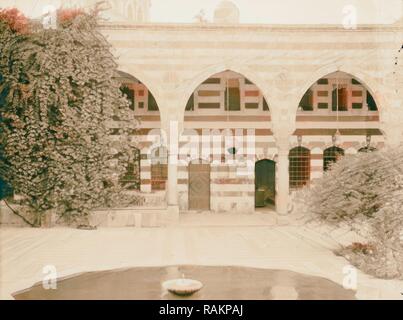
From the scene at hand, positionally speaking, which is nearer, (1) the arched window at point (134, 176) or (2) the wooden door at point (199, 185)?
(1) the arched window at point (134, 176)

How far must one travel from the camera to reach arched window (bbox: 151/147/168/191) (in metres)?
19.9

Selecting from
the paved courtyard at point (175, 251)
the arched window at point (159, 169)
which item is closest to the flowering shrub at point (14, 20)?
the paved courtyard at point (175, 251)

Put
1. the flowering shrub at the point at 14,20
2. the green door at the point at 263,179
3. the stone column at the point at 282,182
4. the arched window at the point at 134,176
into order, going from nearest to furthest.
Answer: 1. the flowering shrub at the point at 14,20
2. the stone column at the point at 282,182
3. the arched window at the point at 134,176
4. the green door at the point at 263,179

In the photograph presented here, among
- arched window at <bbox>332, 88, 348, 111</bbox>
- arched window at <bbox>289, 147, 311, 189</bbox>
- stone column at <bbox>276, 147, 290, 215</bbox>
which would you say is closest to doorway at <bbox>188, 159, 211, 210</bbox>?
arched window at <bbox>289, 147, 311, 189</bbox>

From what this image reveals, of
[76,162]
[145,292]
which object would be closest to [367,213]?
[145,292]

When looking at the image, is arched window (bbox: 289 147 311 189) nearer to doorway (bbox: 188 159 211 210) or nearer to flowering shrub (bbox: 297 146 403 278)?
doorway (bbox: 188 159 211 210)

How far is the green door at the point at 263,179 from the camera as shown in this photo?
21.0 m

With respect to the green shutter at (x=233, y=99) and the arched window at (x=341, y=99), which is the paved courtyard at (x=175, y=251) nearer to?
the green shutter at (x=233, y=99)

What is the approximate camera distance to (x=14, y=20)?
15414 millimetres

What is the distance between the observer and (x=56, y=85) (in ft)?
50.6

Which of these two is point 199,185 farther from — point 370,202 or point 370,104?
point 370,202

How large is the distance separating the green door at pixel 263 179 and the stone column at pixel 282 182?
12.7 ft

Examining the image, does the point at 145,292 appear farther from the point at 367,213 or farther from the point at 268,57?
the point at 268,57

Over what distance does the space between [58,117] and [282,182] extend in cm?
719
